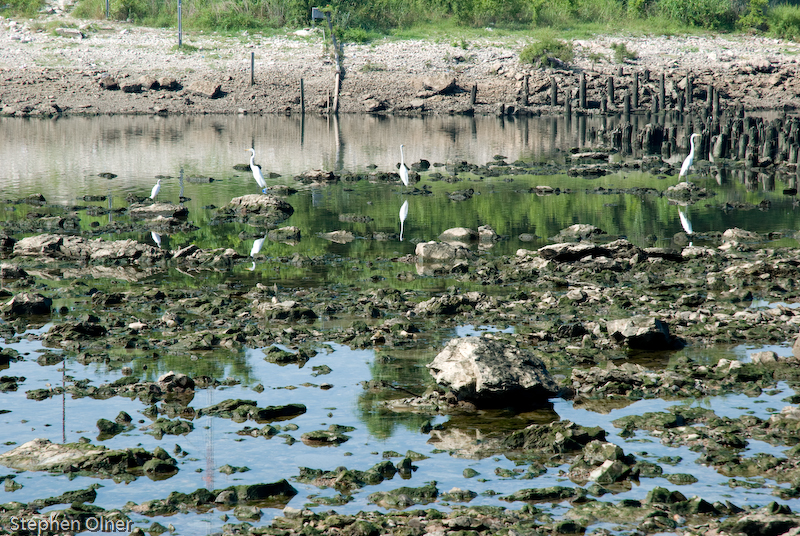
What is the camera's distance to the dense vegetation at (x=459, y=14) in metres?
64.2

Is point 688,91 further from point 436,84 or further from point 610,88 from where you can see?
point 436,84

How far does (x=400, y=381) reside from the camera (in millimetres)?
8766

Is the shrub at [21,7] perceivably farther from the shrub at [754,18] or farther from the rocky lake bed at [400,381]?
the shrub at [754,18]

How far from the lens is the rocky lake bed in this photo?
614 centimetres

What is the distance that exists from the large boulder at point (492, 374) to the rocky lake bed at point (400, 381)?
0.03m

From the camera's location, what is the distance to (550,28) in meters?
66.6

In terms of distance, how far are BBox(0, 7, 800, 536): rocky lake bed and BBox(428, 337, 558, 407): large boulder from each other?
25 millimetres

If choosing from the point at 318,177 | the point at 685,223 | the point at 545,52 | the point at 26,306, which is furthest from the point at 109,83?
the point at 26,306

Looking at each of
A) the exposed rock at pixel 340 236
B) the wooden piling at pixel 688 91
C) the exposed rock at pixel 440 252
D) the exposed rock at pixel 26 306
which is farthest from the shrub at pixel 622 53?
the exposed rock at pixel 26 306

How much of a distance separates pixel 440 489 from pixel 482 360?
1.81 m

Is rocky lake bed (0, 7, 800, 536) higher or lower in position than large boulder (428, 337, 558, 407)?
lower

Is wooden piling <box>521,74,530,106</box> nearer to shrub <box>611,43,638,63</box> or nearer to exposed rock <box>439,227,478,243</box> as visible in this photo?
shrub <box>611,43,638,63</box>

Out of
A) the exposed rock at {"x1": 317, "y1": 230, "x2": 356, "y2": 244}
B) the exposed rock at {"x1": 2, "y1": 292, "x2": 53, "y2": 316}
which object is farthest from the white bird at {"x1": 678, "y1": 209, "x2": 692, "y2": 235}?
the exposed rock at {"x1": 2, "y1": 292, "x2": 53, "y2": 316}

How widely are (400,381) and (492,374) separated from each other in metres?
1.24
